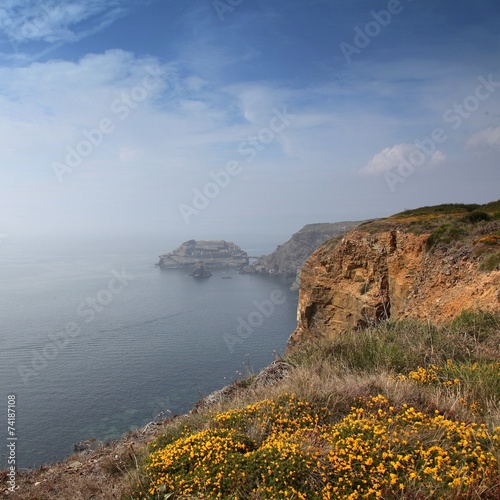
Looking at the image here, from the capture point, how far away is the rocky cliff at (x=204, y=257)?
575ft

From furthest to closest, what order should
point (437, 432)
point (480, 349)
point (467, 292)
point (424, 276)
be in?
point (424, 276) < point (467, 292) < point (480, 349) < point (437, 432)

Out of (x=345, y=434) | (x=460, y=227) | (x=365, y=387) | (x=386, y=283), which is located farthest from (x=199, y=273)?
(x=345, y=434)

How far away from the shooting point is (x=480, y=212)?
20.4m

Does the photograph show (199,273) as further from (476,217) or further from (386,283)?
(476,217)

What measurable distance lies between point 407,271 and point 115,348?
53.4m

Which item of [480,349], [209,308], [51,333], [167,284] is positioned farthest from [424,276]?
[167,284]

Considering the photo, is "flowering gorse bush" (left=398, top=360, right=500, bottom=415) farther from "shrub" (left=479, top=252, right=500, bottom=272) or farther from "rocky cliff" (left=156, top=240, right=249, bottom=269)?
"rocky cliff" (left=156, top=240, right=249, bottom=269)

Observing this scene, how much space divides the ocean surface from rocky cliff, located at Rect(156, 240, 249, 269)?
1963 inches

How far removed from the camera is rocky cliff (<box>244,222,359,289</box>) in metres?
155

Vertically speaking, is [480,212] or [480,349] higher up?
[480,212]

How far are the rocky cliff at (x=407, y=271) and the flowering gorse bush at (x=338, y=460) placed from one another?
5.37 meters

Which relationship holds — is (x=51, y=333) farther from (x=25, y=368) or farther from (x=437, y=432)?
(x=437, y=432)

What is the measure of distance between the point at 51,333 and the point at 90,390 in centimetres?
2683

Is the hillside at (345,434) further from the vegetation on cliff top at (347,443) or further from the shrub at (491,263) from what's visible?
the shrub at (491,263)
